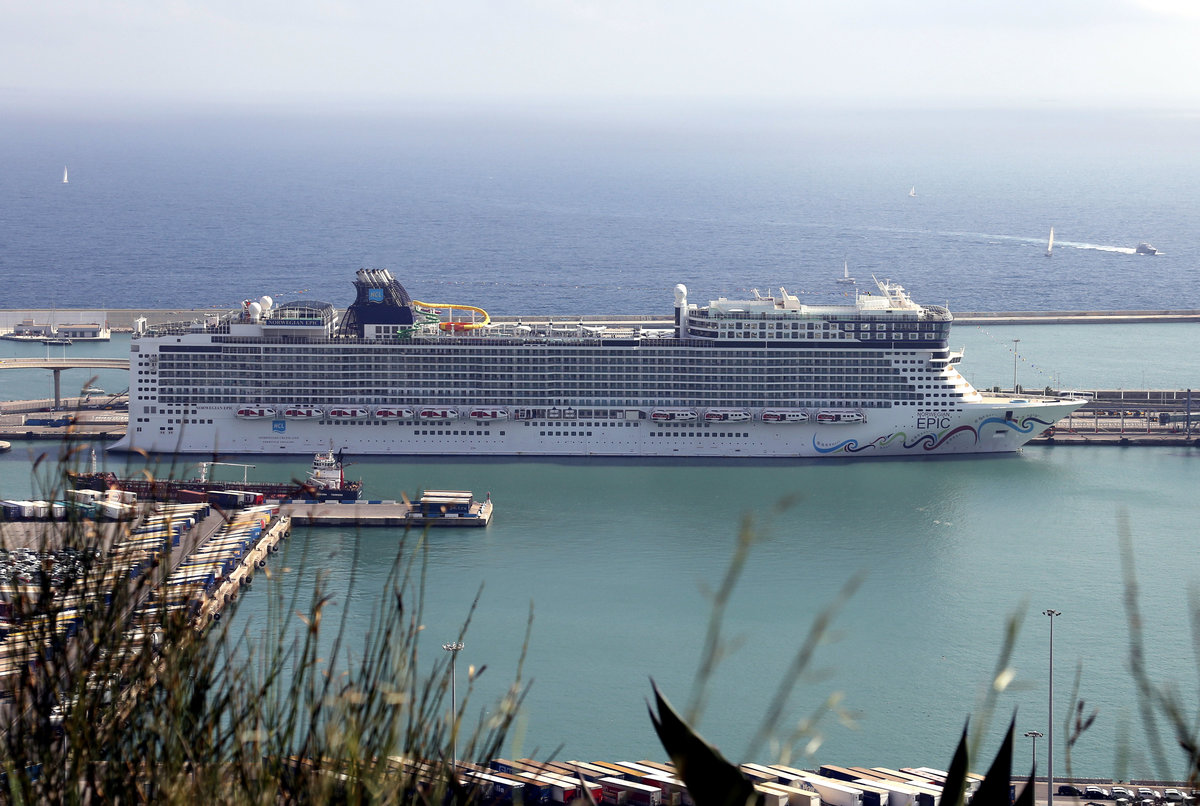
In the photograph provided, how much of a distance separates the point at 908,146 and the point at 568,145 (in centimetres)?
4468

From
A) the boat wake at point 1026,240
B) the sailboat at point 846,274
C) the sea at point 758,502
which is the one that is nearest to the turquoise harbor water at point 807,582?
the sea at point 758,502

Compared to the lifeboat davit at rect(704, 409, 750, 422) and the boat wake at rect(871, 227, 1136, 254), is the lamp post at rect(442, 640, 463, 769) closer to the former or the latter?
the lifeboat davit at rect(704, 409, 750, 422)

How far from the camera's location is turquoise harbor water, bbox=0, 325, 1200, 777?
1634 centimetres

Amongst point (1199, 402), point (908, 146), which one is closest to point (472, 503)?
point (1199, 402)

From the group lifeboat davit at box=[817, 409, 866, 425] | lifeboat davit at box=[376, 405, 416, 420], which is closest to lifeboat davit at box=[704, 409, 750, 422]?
lifeboat davit at box=[817, 409, 866, 425]

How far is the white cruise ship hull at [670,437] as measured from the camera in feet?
95.8

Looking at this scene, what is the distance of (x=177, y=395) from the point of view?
97.3 ft

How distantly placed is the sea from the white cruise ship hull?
1.60 ft

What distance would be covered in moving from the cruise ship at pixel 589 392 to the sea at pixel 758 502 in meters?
0.68

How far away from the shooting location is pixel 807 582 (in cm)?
2078

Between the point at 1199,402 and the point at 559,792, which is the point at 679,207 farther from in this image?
the point at 559,792

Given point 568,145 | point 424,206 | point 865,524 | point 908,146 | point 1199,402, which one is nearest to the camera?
point 865,524

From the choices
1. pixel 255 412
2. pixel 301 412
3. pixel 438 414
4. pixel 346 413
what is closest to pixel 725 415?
pixel 438 414

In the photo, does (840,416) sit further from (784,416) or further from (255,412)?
(255,412)
